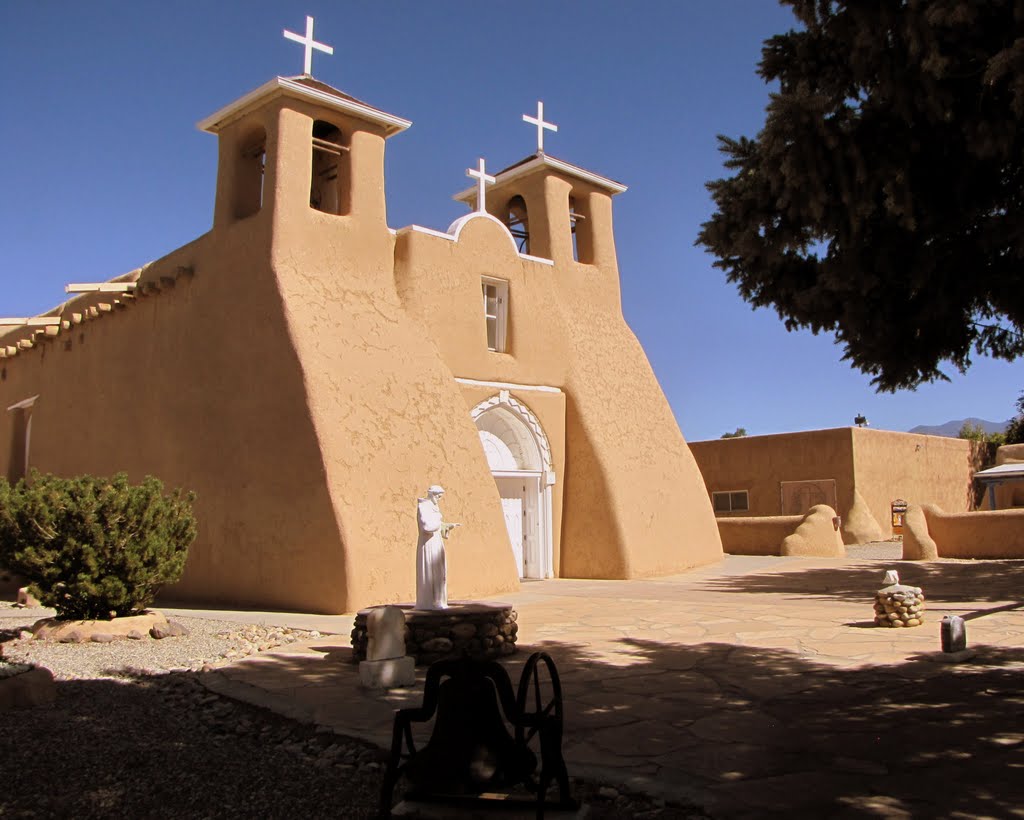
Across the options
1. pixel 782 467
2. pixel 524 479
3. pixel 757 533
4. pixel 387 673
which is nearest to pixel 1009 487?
pixel 782 467

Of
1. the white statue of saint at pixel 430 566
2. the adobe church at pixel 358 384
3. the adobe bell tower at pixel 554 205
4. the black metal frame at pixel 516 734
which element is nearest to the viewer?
the black metal frame at pixel 516 734

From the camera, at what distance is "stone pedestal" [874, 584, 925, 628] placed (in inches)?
359

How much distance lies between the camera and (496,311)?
16.6m

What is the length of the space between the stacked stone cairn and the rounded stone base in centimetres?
406

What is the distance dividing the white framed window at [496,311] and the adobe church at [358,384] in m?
0.04

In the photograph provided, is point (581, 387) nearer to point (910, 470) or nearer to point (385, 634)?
point (385, 634)

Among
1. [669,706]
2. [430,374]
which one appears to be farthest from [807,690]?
[430,374]

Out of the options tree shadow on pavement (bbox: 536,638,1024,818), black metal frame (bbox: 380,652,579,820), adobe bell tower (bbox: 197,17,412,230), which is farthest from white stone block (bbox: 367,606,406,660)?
adobe bell tower (bbox: 197,17,412,230)

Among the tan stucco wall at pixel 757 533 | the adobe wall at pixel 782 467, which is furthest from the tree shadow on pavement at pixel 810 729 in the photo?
the adobe wall at pixel 782 467

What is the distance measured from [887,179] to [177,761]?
5354 millimetres

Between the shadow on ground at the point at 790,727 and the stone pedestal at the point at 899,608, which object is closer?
the shadow on ground at the point at 790,727

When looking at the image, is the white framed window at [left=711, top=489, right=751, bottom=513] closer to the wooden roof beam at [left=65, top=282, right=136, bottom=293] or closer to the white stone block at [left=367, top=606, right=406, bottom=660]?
the wooden roof beam at [left=65, top=282, right=136, bottom=293]

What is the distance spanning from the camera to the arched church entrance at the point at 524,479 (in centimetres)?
1639

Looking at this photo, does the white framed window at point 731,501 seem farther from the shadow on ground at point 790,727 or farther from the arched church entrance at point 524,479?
the shadow on ground at point 790,727
